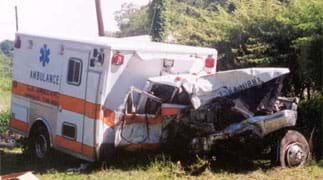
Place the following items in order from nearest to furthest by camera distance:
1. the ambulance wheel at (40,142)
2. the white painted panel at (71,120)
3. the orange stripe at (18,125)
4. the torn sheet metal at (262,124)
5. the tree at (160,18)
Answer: the torn sheet metal at (262,124) → the white painted panel at (71,120) → the ambulance wheel at (40,142) → the orange stripe at (18,125) → the tree at (160,18)

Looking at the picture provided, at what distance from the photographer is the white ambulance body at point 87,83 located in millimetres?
9586

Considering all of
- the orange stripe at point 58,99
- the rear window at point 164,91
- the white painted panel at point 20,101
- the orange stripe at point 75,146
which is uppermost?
the rear window at point 164,91

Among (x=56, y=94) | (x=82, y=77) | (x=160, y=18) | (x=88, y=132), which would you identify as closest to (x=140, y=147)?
(x=88, y=132)

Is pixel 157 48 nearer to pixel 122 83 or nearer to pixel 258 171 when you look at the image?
pixel 122 83

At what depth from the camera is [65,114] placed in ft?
34.0

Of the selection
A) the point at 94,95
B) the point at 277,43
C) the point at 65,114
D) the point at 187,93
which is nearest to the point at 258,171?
the point at 187,93

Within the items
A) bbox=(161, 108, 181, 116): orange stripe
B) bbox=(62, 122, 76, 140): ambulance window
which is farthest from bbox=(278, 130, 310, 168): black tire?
bbox=(62, 122, 76, 140): ambulance window

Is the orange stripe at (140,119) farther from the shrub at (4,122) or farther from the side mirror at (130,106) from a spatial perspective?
the shrub at (4,122)

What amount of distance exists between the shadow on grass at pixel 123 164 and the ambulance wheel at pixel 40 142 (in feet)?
0.51

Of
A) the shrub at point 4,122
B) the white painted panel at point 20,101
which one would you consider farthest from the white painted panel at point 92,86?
the shrub at point 4,122

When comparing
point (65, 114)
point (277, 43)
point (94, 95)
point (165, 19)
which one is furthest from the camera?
Answer: point (165, 19)

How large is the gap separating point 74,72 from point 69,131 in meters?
1.10

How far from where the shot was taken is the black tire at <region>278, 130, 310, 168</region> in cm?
907

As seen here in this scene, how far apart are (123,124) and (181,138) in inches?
41.6
